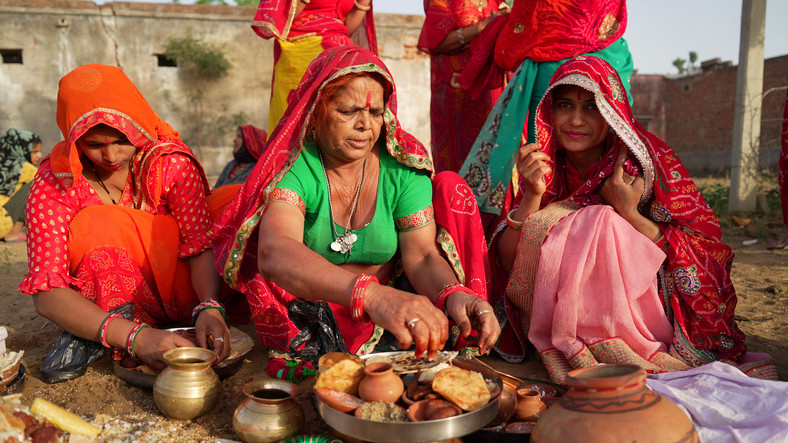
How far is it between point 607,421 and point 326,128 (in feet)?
5.89

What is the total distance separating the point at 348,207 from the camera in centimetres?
311

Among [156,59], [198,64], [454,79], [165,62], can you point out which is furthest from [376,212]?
[165,62]

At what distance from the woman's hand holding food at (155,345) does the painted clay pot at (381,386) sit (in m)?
1.12

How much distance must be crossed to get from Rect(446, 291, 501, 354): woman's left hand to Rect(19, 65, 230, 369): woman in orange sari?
1.15 meters

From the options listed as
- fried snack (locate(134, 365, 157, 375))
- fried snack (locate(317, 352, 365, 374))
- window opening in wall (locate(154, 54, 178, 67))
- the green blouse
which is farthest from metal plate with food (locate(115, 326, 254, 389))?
window opening in wall (locate(154, 54, 178, 67))

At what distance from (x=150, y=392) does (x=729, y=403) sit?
94.3 inches

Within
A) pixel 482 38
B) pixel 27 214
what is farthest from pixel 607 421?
pixel 482 38

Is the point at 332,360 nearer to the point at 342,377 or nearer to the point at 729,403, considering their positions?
the point at 342,377

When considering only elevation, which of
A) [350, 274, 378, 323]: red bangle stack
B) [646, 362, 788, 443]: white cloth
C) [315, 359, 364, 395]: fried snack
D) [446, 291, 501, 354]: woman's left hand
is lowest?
[646, 362, 788, 443]: white cloth

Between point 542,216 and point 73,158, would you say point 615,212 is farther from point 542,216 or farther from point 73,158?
point 73,158

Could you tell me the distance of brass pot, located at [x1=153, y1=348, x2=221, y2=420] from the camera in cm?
247

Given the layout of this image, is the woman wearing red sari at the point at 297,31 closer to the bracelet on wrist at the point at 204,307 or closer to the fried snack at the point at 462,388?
the bracelet on wrist at the point at 204,307

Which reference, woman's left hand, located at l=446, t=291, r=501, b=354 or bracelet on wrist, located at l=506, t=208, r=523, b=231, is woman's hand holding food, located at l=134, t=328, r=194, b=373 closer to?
woman's left hand, located at l=446, t=291, r=501, b=354

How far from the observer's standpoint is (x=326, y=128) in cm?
293
